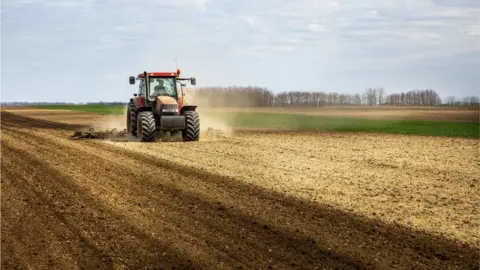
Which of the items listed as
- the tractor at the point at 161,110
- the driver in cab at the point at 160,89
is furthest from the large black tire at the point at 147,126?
the driver in cab at the point at 160,89

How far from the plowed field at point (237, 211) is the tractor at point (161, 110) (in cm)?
342

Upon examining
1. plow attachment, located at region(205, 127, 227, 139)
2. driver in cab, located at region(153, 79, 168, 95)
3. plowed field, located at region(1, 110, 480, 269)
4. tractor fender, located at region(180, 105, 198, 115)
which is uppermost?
driver in cab, located at region(153, 79, 168, 95)

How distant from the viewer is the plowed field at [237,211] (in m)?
7.25

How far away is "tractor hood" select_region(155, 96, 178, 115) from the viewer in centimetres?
2090

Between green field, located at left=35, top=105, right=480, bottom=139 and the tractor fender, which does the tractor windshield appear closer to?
the tractor fender

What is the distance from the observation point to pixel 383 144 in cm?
2214

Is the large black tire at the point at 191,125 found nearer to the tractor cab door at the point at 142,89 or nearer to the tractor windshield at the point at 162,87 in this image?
the tractor windshield at the point at 162,87

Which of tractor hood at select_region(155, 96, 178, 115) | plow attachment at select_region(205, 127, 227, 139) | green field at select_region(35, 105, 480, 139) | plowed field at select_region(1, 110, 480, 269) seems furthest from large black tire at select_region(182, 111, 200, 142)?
green field at select_region(35, 105, 480, 139)

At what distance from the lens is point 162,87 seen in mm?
22094

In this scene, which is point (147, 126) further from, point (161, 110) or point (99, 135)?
point (99, 135)

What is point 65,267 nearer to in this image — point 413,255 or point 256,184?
point 413,255

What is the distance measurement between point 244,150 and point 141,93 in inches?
232

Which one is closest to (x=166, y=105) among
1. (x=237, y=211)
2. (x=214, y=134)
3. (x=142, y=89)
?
(x=142, y=89)

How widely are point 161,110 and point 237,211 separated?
11982 mm
